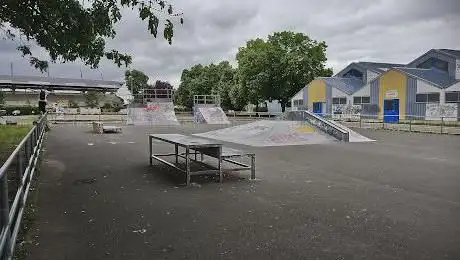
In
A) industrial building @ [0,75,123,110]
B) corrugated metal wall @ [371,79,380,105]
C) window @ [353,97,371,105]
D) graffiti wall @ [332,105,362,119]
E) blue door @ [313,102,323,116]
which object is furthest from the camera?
industrial building @ [0,75,123,110]

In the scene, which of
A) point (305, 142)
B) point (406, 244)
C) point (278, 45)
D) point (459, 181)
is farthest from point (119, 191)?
point (278, 45)

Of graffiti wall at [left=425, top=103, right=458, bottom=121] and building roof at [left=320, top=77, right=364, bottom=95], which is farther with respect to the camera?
building roof at [left=320, top=77, right=364, bottom=95]

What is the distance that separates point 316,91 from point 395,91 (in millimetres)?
10609

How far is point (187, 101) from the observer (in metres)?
83.1

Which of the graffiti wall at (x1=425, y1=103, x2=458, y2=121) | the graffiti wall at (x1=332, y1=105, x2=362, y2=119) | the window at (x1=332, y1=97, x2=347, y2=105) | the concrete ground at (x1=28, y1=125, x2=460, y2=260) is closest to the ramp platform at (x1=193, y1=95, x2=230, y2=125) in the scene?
the graffiti wall at (x1=332, y1=105, x2=362, y2=119)

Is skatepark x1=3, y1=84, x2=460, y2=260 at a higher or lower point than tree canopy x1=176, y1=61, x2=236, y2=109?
lower

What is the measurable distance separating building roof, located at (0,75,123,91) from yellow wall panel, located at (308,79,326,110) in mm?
38272

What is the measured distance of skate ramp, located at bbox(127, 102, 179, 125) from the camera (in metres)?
36.4

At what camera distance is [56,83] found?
69312 mm

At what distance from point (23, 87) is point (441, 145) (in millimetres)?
63869

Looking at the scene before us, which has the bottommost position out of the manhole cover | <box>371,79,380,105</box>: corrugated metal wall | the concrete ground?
the concrete ground

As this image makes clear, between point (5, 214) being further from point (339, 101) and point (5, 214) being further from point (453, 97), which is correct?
point (339, 101)

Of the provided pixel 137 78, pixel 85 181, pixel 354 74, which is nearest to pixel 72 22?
pixel 85 181

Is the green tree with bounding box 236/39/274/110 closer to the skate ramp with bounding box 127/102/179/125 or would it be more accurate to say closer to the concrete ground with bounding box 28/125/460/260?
the skate ramp with bounding box 127/102/179/125
